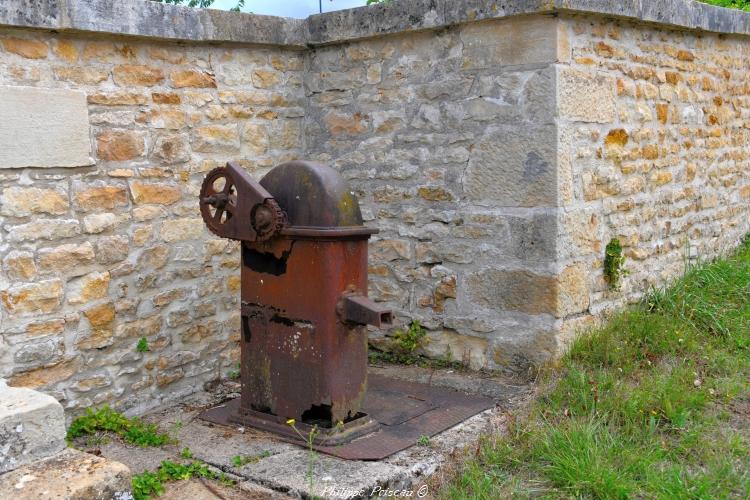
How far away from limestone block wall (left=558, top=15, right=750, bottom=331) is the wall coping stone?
14 centimetres

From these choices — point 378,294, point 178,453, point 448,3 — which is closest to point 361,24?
point 448,3

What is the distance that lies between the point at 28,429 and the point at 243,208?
139 cm

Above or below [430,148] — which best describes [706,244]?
below

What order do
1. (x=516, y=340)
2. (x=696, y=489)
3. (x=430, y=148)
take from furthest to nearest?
1. (x=430, y=148)
2. (x=516, y=340)
3. (x=696, y=489)

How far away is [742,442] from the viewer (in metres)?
3.64

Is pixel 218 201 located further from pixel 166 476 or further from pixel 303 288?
pixel 166 476

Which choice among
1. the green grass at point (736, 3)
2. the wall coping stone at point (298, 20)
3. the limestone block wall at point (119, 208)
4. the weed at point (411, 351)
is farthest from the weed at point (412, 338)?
the green grass at point (736, 3)

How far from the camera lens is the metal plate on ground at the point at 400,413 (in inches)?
139

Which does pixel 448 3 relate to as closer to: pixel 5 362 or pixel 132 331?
pixel 132 331

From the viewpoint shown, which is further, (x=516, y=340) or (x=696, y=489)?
(x=516, y=340)

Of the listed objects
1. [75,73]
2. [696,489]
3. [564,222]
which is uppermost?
[75,73]

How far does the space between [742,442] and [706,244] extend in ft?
9.67

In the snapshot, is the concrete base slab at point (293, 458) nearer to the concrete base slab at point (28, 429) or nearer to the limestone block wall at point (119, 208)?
the limestone block wall at point (119, 208)

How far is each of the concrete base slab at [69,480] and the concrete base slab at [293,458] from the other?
0.50 meters
